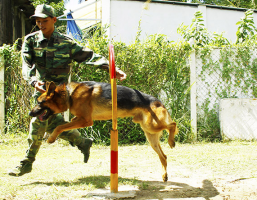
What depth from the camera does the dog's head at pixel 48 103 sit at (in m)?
3.37

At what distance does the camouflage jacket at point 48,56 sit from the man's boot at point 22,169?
3.65 feet

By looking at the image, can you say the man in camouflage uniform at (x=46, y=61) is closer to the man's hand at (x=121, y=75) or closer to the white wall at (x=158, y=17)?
the man's hand at (x=121, y=75)

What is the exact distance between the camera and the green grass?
3135 millimetres

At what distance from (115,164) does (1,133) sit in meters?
4.55

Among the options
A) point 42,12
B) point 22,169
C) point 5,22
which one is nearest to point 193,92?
point 42,12

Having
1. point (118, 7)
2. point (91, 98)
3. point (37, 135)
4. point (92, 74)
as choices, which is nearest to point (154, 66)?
point (92, 74)

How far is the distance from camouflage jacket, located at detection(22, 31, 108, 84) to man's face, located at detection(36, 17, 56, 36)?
0.07m

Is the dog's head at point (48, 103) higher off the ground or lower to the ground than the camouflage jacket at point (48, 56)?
lower

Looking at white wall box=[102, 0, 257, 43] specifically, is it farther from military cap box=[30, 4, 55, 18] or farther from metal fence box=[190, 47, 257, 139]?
military cap box=[30, 4, 55, 18]

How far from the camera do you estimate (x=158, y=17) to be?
40.3ft

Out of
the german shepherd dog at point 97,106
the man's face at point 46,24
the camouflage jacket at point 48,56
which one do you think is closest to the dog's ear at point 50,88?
the german shepherd dog at point 97,106

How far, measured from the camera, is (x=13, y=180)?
3490 mm

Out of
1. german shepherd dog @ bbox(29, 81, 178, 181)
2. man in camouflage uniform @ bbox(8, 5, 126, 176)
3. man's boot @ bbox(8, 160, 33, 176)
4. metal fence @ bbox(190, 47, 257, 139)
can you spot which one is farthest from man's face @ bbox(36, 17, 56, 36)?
metal fence @ bbox(190, 47, 257, 139)

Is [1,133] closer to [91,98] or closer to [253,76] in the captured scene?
[91,98]
